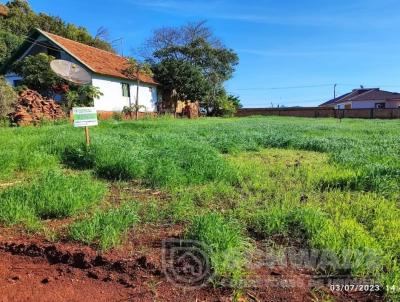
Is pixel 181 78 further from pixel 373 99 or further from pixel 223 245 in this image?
pixel 373 99

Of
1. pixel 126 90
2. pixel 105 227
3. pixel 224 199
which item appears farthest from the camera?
pixel 126 90

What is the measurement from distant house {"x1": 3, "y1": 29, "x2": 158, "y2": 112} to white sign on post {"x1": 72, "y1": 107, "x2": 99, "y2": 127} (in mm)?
18265

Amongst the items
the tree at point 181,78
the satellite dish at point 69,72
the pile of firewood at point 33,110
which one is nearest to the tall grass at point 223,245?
the pile of firewood at point 33,110

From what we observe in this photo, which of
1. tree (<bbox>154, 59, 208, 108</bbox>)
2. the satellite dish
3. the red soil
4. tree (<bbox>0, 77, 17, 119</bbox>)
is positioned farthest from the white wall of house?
the red soil

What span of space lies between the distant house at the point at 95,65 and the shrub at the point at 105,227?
2172 cm

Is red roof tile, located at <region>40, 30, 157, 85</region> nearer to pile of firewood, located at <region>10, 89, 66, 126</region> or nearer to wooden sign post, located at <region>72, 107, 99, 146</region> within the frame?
pile of firewood, located at <region>10, 89, 66, 126</region>

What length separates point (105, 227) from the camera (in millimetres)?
3398

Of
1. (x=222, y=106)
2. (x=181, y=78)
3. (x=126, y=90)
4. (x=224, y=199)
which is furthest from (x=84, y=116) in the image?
(x=222, y=106)

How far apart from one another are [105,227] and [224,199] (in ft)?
5.26

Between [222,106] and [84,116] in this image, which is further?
[222,106]

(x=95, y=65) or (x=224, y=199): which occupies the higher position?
(x=95, y=65)

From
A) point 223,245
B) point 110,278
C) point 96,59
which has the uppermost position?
point 96,59

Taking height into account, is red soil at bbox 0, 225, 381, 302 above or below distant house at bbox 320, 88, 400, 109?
below

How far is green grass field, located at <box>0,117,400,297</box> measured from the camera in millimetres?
3053
